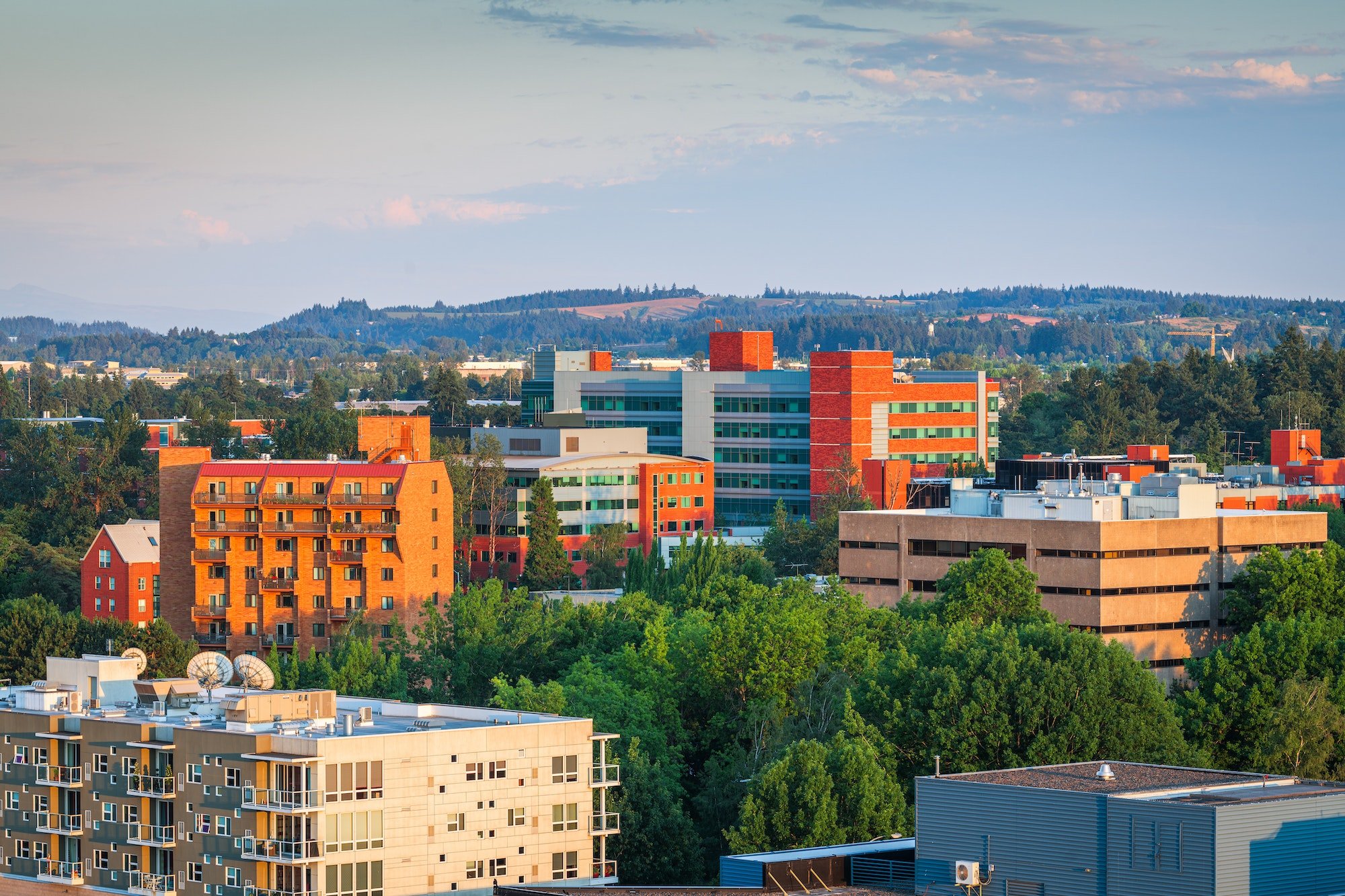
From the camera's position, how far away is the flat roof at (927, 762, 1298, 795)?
52750 mm

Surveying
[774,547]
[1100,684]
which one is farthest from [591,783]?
[774,547]

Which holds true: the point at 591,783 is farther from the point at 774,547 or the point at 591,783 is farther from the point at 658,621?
the point at 774,547

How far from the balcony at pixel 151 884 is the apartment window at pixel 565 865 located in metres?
12.4

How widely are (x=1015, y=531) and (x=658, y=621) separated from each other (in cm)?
1927

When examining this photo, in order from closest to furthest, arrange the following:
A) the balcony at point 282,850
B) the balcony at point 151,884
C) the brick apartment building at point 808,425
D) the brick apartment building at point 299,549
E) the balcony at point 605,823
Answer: the balcony at point 282,850 < the balcony at point 151,884 < the balcony at point 605,823 < the brick apartment building at point 299,549 < the brick apartment building at point 808,425

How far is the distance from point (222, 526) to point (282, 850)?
62.7 metres

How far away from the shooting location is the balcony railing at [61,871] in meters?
74.2

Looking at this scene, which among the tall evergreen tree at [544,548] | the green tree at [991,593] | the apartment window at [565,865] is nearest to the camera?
the apartment window at [565,865]

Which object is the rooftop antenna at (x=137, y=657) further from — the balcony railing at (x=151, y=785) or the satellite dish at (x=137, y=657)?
the balcony railing at (x=151, y=785)

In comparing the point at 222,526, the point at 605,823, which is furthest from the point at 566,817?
the point at 222,526

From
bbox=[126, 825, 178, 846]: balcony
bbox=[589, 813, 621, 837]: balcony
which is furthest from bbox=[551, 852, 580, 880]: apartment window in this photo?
bbox=[126, 825, 178, 846]: balcony

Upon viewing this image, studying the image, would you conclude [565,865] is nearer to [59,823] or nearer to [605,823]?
[605,823]

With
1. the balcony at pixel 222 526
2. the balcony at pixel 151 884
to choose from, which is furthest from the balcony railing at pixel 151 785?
the balcony at pixel 222 526

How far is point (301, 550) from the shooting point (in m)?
127
